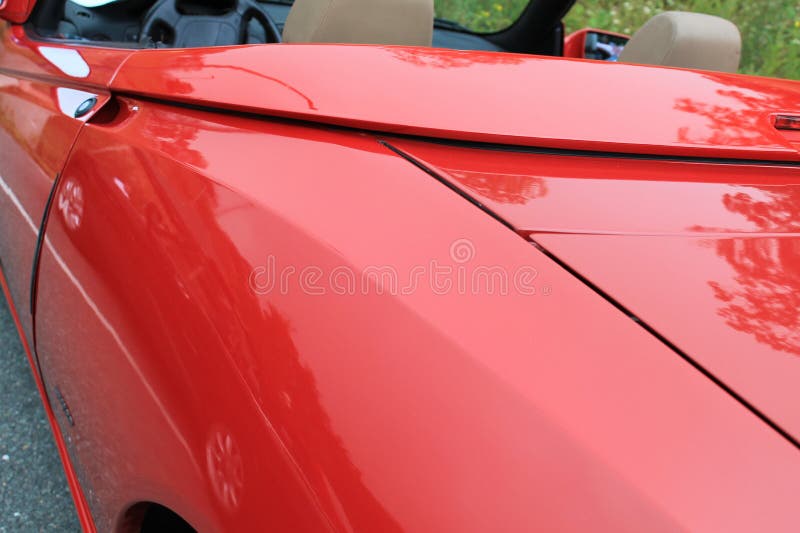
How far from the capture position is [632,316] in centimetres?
74

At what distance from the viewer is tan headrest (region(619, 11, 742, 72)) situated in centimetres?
170

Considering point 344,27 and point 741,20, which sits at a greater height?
point 344,27

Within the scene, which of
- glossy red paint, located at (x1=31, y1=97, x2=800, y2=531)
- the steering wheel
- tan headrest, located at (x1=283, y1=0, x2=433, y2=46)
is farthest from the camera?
the steering wheel

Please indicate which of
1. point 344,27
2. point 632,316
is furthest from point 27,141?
point 632,316

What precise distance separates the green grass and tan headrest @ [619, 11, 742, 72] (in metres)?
1.17

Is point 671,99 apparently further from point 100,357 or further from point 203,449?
point 100,357

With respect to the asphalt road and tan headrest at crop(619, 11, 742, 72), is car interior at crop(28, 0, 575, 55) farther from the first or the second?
the asphalt road

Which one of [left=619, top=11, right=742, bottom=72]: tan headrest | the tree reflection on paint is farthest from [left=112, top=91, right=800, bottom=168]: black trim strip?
[left=619, top=11, right=742, bottom=72]: tan headrest

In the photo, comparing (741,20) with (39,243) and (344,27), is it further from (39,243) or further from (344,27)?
(39,243)

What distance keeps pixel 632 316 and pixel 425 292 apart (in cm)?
24

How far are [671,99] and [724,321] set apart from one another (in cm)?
48

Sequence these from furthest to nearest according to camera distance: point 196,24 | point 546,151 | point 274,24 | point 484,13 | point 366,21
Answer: point 484,13, point 274,24, point 196,24, point 366,21, point 546,151

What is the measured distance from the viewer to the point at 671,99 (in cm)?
108

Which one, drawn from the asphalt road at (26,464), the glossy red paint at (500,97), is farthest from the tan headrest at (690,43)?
the asphalt road at (26,464)
